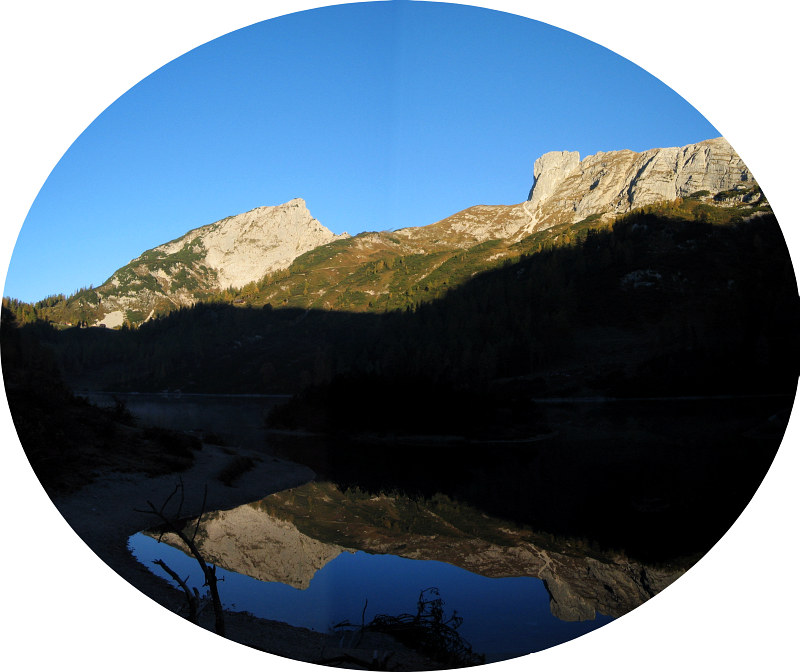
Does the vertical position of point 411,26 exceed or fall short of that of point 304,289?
it exceeds it

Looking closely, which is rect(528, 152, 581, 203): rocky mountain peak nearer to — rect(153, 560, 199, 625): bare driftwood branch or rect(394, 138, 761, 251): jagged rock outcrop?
rect(394, 138, 761, 251): jagged rock outcrop

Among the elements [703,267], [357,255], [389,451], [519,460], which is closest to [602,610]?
[519,460]

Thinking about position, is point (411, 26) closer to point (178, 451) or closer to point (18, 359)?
point (178, 451)

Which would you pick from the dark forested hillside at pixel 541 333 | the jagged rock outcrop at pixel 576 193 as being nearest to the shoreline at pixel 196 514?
the dark forested hillside at pixel 541 333

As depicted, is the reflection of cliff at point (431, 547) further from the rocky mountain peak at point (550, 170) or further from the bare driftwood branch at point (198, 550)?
the rocky mountain peak at point (550, 170)

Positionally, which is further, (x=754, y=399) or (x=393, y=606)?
(x=754, y=399)

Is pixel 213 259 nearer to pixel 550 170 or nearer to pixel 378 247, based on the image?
pixel 378 247

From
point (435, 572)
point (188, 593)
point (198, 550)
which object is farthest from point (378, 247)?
point (188, 593)
